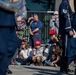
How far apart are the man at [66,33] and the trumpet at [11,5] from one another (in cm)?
516

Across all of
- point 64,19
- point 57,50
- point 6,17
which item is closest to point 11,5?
point 6,17

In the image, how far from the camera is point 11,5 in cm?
495

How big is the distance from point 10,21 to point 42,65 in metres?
8.54

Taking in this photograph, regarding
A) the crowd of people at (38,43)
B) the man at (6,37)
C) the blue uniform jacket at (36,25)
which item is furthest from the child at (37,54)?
the man at (6,37)

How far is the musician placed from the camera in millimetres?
4988

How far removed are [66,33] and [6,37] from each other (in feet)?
17.9

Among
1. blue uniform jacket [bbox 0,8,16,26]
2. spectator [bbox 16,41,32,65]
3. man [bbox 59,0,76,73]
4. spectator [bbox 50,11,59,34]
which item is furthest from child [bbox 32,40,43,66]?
blue uniform jacket [bbox 0,8,16,26]

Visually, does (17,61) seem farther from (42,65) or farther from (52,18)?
(52,18)

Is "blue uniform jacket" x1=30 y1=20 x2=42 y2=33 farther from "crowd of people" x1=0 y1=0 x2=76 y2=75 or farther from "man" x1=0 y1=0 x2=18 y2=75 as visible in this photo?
"man" x1=0 y1=0 x2=18 y2=75

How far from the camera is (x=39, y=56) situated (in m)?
13.6

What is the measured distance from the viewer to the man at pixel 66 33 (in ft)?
33.7

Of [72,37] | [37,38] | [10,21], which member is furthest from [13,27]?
[37,38]

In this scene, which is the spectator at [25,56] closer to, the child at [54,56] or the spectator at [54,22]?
the child at [54,56]

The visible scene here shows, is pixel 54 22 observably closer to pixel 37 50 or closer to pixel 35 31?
pixel 35 31
